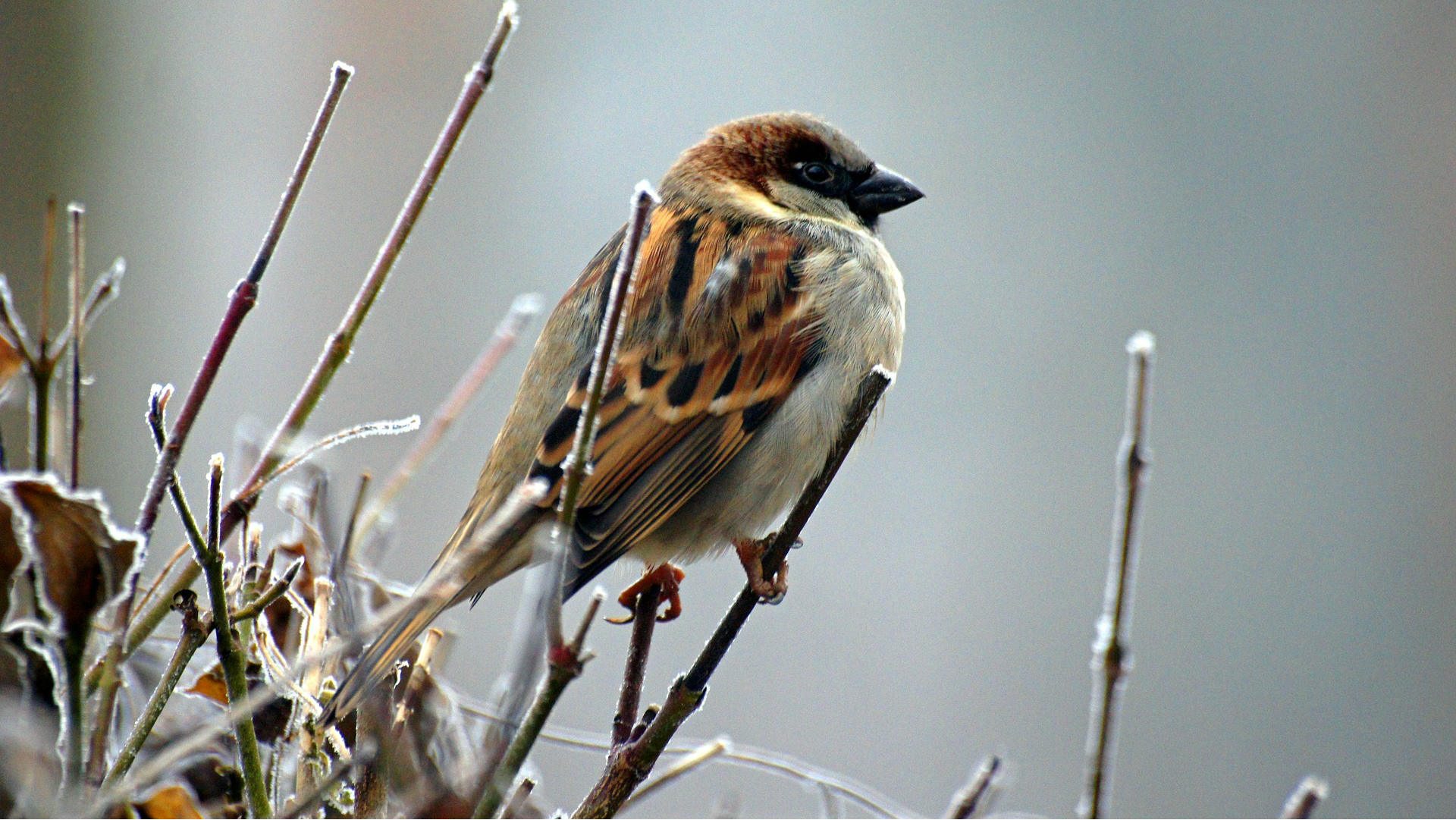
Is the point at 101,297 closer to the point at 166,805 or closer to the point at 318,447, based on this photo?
the point at 318,447

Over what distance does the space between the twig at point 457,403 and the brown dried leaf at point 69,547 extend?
0.43 metres

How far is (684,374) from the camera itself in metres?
1.98

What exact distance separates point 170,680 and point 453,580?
0.21m

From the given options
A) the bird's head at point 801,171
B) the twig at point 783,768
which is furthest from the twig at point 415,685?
the bird's head at point 801,171

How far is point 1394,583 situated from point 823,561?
5.41 feet

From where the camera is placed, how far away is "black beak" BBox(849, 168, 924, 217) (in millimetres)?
2467

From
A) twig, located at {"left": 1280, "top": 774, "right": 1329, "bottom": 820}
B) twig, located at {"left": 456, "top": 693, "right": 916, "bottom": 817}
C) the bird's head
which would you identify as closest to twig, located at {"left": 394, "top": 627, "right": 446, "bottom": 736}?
twig, located at {"left": 456, "top": 693, "right": 916, "bottom": 817}

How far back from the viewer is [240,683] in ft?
2.69

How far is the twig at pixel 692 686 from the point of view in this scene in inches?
35.5

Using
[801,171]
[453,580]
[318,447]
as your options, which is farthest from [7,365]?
[801,171]

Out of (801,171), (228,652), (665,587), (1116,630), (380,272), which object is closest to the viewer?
(228,652)

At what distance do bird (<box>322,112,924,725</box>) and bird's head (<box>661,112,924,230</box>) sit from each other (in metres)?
0.25

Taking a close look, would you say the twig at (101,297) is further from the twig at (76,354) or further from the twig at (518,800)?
the twig at (518,800)

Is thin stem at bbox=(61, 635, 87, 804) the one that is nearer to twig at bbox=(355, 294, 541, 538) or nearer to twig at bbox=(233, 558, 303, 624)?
twig at bbox=(233, 558, 303, 624)
